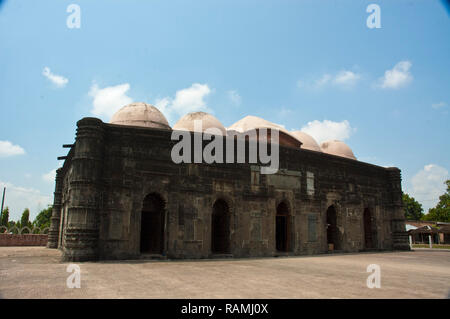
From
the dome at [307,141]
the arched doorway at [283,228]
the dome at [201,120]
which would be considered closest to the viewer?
the arched doorway at [283,228]

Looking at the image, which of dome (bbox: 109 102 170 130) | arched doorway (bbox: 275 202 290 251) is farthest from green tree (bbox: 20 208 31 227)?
arched doorway (bbox: 275 202 290 251)

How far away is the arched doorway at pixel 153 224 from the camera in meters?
14.0

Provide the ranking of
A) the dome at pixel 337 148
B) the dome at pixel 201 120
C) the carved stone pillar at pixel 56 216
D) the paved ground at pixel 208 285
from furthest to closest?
the dome at pixel 337 148, the carved stone pillar at pixel 56 216, the dome at pixel 201 120, the paved ground at pixel 208 285

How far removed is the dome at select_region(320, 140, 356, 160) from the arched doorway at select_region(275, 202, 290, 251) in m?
9.07

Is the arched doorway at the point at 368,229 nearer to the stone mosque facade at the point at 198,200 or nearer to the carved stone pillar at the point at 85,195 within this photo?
the stone mosque facade at the point at 198,200

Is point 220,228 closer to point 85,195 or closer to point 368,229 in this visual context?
point 85,195

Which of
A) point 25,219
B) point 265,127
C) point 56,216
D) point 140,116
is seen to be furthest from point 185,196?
point 25,219

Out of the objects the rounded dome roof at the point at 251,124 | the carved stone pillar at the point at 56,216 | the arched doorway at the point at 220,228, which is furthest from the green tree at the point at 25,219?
the arched doorway at the point at 220,228

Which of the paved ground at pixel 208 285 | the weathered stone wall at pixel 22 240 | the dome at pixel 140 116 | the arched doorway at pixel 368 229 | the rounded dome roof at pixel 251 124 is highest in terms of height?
the rounded dome roof at pixel 251 124

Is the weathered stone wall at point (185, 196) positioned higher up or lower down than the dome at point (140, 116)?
lower down

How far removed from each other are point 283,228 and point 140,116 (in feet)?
30.9

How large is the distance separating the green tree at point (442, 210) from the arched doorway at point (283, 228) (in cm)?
4286
